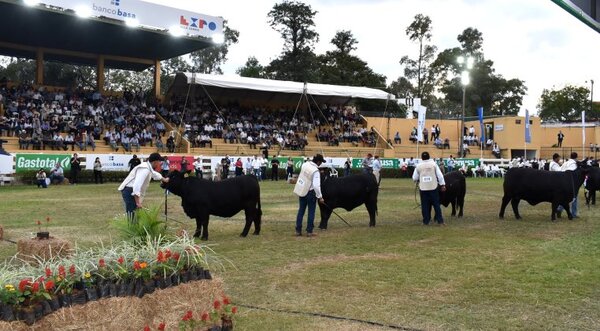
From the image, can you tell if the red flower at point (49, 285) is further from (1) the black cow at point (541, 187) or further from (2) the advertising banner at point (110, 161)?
(2) the advertising banner at point (110, 161)

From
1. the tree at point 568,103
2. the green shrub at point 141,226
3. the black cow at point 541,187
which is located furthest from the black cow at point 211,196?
the tree at point 568,103

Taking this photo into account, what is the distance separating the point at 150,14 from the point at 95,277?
35063 mm

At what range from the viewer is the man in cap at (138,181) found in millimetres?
9891

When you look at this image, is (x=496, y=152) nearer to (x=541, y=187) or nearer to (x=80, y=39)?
(x=80, y=39)

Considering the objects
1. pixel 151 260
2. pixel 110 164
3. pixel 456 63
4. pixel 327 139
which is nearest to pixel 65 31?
pixel 110 164

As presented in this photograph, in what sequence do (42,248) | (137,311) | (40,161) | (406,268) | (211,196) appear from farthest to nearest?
(40,161), (211,196), (406,268), (42,248), (137,311)

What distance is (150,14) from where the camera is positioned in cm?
3728

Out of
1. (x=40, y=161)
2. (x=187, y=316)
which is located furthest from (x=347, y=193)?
(x=40, y=161)

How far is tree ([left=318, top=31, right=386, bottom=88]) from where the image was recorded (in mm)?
70812

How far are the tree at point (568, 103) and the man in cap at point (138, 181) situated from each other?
87543 mm

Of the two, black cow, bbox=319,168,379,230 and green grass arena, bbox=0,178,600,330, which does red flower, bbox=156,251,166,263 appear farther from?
black cow, bbox=319,168,379,230

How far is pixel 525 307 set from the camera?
21.6 feet

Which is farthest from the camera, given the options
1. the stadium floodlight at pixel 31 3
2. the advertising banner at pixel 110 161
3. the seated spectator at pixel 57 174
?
the stadium floodlight at pixel 31 3

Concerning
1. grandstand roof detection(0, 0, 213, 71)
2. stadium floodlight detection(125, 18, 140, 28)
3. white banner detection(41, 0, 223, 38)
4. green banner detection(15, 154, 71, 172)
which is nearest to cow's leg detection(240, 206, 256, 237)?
green banner detection(15, 154, 71, 172)
